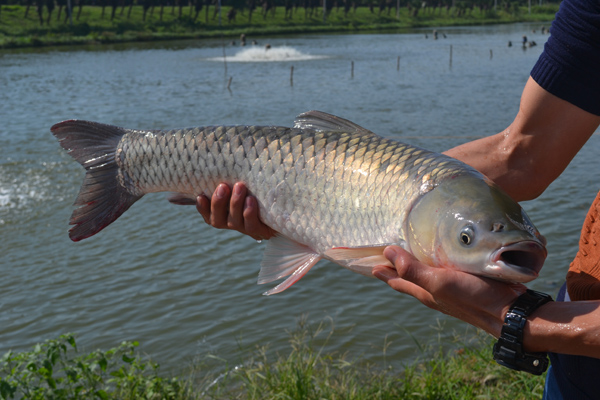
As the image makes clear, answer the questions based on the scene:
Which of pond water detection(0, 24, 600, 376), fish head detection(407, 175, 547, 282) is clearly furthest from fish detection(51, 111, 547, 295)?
pond water detection(0, 24, 600, 376)

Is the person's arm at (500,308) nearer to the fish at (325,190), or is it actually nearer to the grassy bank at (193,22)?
the fish at (325,190)

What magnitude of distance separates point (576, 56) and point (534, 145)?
1.42 ft

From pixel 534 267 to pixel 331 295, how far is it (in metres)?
6.42

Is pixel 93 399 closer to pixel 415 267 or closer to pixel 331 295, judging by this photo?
pixel 415 267

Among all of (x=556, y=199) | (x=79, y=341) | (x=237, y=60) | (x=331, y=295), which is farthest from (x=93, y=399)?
(x=237, y=60)

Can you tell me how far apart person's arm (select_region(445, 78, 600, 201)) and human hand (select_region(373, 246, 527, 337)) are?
0.75m

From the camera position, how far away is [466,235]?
→ 184cm

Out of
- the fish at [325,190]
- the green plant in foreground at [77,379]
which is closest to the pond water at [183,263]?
the green plant in foreground at [77,379]

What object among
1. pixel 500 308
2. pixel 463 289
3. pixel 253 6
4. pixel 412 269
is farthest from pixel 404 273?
pixel 253 6

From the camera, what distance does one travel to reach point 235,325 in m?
7.49

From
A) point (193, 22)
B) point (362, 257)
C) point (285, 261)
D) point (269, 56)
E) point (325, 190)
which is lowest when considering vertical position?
point (269, 56)

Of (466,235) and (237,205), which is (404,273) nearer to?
(466,235)

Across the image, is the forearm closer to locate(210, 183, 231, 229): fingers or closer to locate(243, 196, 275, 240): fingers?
locate(243, 196, 275, 240): fingers

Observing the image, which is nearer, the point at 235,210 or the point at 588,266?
the point at 588,266
